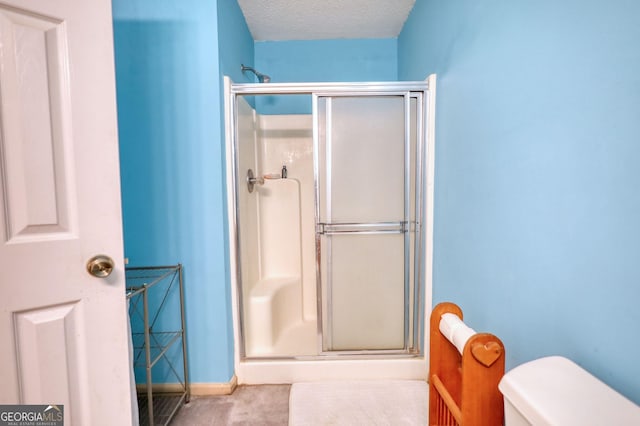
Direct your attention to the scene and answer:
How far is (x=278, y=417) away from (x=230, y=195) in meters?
1.22

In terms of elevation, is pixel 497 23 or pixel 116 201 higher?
pixel 497 23

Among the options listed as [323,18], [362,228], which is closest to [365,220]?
[362,228]

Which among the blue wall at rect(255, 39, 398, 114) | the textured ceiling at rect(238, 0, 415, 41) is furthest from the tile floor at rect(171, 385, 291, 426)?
the textured ceiling at rect(238, 0, 415, 41)

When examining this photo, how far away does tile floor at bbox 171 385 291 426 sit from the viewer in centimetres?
146

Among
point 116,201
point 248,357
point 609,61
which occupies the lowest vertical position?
point 248,357

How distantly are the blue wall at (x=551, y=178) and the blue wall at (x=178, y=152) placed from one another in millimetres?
1246

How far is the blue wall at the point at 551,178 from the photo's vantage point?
0.61m

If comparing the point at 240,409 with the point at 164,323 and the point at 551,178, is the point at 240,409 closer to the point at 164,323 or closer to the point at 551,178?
the point at 164,323

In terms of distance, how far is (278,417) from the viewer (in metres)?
1.49

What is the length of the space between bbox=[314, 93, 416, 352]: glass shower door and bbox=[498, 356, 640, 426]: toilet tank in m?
1.14

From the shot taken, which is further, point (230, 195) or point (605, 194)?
point (230, 195)

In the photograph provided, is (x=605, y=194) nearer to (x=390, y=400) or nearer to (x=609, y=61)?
(x=609, y=61)

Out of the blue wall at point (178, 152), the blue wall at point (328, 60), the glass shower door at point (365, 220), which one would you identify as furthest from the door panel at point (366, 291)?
the blue wall at point (328, 60)

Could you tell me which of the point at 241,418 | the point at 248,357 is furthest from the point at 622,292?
the point at 248,357
